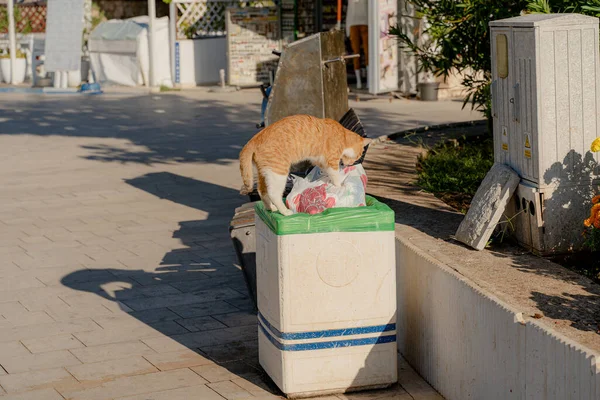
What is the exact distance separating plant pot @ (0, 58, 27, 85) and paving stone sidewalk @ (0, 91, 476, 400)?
8.37 m

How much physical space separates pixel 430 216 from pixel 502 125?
2.77ft

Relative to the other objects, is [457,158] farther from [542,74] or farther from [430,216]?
[542,74]

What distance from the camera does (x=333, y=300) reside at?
5.30 m

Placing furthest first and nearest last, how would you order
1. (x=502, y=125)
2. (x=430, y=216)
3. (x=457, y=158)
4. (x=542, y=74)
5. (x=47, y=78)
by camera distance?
(x=47, y=78) < (x=457, y=158) < (x=430, y=216) < (x=502, y=125) < (x=542, y=74)

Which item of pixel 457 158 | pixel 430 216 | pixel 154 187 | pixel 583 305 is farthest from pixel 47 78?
pixel 583 305

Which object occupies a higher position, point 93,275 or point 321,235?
point 321,235

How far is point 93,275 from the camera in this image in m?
7.91

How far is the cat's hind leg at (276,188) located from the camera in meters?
5.48

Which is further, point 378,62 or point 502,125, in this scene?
point 378,62

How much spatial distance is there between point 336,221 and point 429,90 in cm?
1320

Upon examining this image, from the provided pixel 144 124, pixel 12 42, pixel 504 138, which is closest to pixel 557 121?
pixel 504 138

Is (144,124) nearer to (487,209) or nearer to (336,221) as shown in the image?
(487,209)

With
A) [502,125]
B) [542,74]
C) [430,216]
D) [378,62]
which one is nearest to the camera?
[542,74]

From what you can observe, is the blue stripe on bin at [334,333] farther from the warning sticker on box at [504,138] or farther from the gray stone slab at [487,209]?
the warning sticker on box at [504,138]
